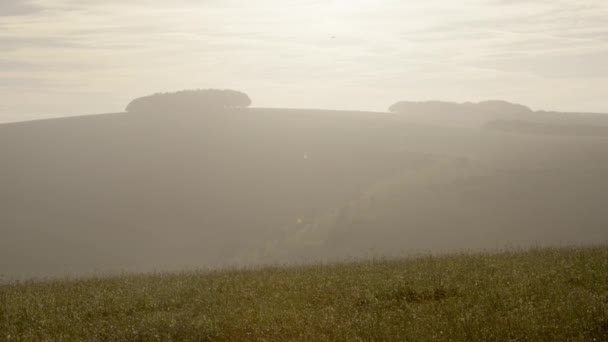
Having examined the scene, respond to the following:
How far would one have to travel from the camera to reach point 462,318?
32.3 ft

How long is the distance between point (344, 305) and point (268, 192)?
57.8m

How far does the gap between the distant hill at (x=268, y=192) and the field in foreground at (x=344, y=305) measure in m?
35.6

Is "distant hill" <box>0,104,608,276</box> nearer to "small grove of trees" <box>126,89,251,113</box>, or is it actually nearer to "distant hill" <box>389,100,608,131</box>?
"small grove of trees" <box>126,89,251,113</box>

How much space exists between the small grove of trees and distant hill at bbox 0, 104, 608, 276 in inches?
447

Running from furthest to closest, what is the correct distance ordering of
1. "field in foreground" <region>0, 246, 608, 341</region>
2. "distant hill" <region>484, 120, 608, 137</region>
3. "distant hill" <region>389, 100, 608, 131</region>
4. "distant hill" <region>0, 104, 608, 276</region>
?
"distant hill" <region>389, 100, 608, 131</region> < "distant hill" <region>484, 120, 608, 137</region> < "distant hill" <region>0, 104, 608, 276</region> < "field in foreground" <region>0, 246, 608, 341</region>

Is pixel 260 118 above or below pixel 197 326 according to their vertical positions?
above

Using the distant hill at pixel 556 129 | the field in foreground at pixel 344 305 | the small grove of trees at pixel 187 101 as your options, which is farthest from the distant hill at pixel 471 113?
the field in foreground at pixel 344 305

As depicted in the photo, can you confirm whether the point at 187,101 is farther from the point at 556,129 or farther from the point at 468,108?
the point at 556,129

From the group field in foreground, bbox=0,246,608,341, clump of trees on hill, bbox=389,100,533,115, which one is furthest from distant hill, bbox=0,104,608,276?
field in foreground, bbox=0,246,608,341

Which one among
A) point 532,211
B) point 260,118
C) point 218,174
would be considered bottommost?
point 532,211

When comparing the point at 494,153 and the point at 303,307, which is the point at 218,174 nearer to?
the point at 494,153

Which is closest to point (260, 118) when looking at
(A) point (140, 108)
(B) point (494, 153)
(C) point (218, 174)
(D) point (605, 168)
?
(A) point (140, 108)

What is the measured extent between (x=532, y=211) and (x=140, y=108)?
76.1 meters

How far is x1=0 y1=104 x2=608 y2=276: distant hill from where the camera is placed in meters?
52.7
